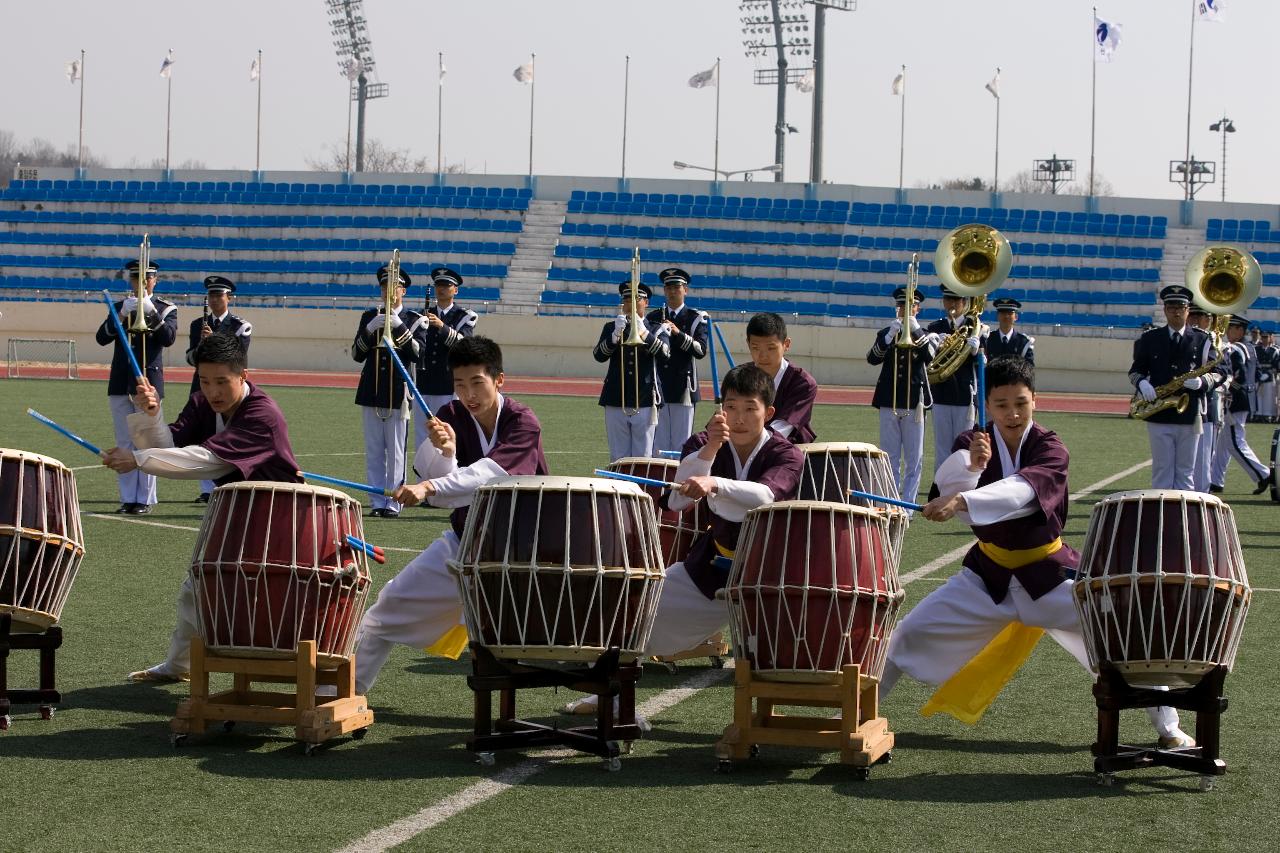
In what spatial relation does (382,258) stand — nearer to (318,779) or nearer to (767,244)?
(767,244)

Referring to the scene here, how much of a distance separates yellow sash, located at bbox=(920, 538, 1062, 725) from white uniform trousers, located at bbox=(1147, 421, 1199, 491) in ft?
22.5

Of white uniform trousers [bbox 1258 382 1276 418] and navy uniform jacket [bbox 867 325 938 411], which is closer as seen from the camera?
navy uniform jacket [bbox 867 325 938 411]

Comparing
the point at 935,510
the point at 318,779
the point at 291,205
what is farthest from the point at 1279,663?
the point at 291,205

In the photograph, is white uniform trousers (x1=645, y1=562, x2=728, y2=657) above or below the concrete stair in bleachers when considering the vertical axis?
below

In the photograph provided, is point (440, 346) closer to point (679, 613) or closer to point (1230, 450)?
point (1230, 450)

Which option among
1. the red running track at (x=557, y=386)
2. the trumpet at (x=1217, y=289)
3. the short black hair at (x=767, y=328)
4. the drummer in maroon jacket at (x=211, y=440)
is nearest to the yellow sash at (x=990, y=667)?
the short black hair at (x=767, y=328)

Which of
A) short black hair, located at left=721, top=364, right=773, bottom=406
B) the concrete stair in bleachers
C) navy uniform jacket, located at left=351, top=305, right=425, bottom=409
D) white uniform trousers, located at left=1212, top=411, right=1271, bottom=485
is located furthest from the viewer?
the concrete stair in bleachers

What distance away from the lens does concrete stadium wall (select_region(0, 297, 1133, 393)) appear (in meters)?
33.3

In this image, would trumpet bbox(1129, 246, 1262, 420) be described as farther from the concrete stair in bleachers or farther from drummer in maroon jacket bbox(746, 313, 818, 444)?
the concrete stair in bleachers

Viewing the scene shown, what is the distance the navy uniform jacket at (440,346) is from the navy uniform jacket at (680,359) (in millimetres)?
1496

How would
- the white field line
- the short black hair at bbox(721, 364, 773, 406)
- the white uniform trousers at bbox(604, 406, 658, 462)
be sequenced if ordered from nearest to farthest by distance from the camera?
the white field line, the short black hair at bbox(721, 364, 773, 406), the white uniform trousers at bbox(604, 406, 658, 462)

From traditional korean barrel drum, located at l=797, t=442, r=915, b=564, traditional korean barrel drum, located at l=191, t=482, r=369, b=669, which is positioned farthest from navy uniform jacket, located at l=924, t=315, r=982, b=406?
traditional korean barrel drum, located at l=191, t=482, r=369, b=669

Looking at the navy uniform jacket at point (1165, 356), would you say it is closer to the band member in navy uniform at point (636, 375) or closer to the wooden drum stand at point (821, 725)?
the band member in navy uniform at point (636, 375)

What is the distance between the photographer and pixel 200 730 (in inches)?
220
